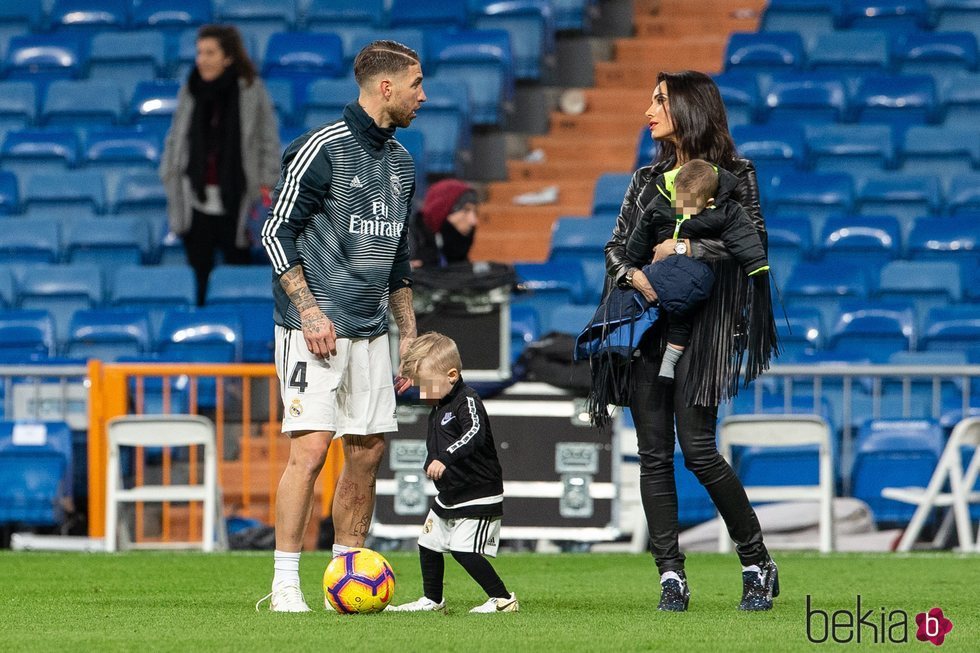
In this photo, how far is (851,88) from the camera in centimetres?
1312

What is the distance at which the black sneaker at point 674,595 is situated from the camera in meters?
5.52

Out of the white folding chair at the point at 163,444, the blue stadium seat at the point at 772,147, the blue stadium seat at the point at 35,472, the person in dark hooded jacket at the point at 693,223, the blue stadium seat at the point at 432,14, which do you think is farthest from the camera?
the blue stadium seat at the point at 432,14

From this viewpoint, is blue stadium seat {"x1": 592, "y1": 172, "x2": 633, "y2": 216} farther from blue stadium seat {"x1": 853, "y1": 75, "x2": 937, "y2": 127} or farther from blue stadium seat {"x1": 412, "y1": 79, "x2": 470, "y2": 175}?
blue stadium seat {"x1": 853, "y1": 75, "x2": 937, "y2": 127}

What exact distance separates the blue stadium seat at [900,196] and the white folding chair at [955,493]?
3207 mm

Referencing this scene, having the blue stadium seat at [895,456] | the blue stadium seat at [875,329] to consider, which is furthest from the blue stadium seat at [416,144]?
the blue stadium seat at [895,456]

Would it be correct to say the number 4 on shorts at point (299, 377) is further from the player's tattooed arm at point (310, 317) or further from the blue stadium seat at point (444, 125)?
the blue stadium seat at point (444, 125)

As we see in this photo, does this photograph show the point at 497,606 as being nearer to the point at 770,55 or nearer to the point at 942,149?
the point at 942,149

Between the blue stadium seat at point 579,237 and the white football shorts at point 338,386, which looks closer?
the white football shorts at point 338,386

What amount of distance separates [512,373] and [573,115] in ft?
18.7

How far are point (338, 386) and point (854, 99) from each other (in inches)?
330

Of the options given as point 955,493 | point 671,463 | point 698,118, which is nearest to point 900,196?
point 955,493

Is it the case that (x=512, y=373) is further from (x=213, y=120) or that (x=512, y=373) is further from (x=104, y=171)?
(x=104, y=171)

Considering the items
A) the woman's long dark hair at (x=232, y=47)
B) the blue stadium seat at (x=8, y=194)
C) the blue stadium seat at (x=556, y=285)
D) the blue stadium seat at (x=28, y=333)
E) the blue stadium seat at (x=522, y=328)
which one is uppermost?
the woman's long dark hair at (x=232, y=47)

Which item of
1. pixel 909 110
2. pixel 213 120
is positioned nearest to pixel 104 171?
pixel 213 120
